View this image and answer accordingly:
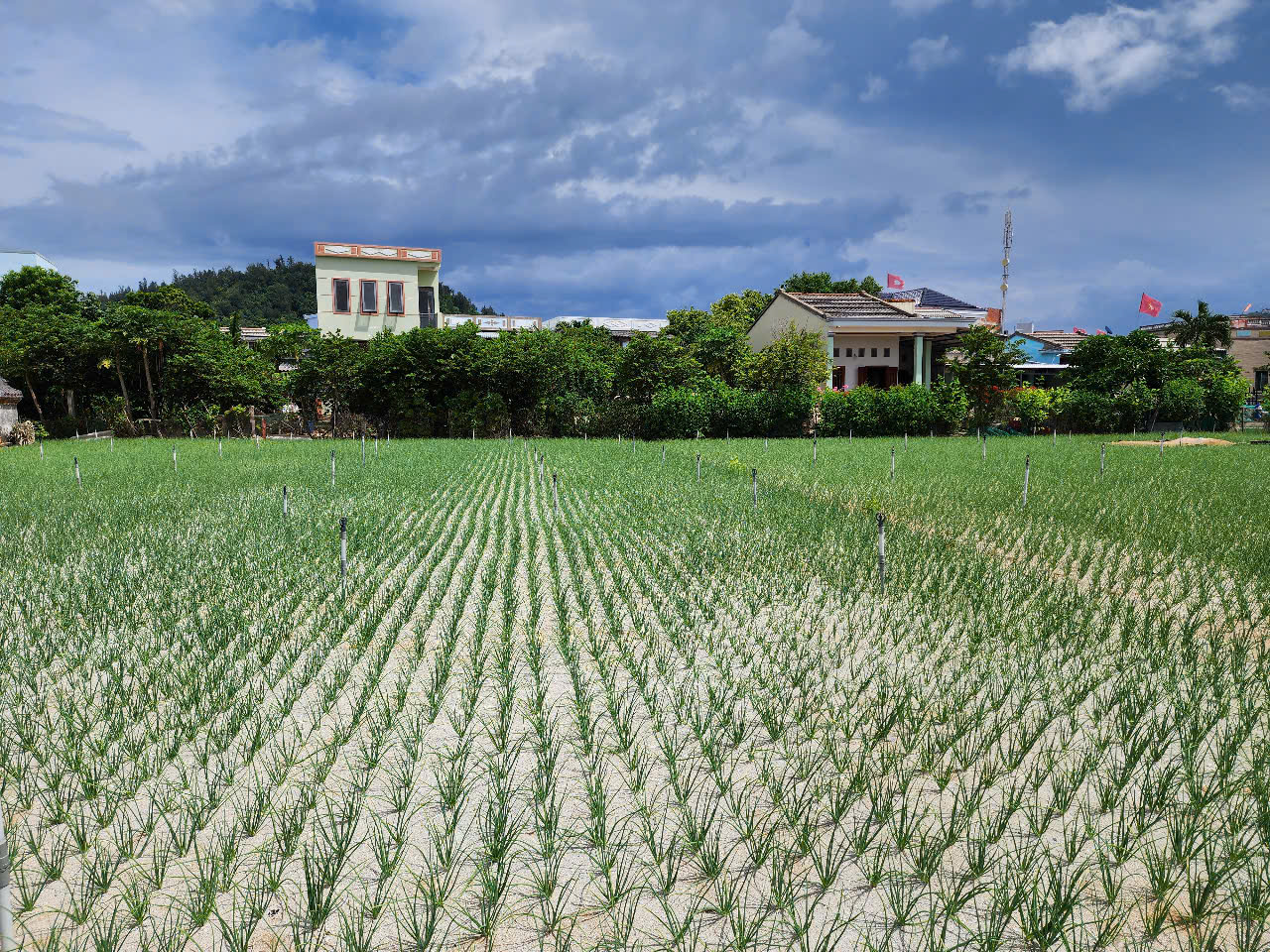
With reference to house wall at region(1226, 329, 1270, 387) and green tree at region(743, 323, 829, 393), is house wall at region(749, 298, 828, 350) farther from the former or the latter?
house wall at region(1226, 329, 1270, 387)

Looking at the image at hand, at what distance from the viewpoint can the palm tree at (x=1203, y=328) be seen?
120 ft

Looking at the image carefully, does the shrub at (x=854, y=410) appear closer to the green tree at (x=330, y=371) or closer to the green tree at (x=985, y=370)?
the green tree at (x=985, y=370)

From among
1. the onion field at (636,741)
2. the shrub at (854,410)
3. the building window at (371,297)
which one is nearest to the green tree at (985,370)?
the shrub at (854,410)

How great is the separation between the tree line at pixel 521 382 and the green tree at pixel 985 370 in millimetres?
62

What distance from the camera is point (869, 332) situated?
33.5 meters

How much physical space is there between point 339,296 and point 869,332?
23.3 metres

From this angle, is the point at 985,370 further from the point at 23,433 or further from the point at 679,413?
the point at 23,433

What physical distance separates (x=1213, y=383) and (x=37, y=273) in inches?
2021

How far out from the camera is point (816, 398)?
30.5 m

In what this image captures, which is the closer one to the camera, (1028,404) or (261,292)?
(1028,404)

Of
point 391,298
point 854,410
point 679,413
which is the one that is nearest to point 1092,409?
point 854,410

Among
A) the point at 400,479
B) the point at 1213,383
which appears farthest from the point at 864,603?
the point at 1213,383

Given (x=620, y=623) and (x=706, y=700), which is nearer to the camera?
(x=706, y=700)

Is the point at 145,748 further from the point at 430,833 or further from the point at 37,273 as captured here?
the point at 37,273
